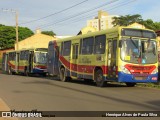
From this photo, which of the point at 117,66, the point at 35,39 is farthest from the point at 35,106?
the point at 35,39

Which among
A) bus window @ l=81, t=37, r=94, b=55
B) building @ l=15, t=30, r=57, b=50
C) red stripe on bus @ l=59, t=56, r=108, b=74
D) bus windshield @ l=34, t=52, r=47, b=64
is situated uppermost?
building @ l=15, t=30, r=57, b=50

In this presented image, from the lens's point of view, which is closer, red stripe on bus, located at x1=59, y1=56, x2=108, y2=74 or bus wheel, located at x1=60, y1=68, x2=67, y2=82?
red stripe on bus, located at x1=59, y1=56, x2=108, y2=74

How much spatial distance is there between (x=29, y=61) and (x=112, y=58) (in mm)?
20937

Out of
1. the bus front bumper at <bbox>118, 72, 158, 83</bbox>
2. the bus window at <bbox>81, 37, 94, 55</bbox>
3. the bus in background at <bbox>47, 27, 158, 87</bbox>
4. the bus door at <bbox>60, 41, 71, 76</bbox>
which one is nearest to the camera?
the bus front bumper at <bbox>118, 72, 158, 83</bbox>

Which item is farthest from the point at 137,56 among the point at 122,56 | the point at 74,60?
the point at 74,60

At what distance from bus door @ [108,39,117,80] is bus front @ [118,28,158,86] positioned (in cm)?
51

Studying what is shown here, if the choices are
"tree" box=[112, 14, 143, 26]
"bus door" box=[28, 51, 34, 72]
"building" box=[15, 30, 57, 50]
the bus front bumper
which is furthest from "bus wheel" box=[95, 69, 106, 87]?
"tree" box=[112, 14, 143, 26]

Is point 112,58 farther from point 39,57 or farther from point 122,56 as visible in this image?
point 39,57

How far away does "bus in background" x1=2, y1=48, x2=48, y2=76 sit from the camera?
128ft

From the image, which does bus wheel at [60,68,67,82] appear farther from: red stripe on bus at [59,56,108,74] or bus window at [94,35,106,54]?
bus window at [94,35,106,54]

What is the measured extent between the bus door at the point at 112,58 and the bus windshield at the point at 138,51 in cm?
59

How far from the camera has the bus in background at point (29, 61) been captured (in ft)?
128

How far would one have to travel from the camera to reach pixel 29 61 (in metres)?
40.3

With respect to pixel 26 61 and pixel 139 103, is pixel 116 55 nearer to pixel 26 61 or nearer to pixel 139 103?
pixel 139 103
